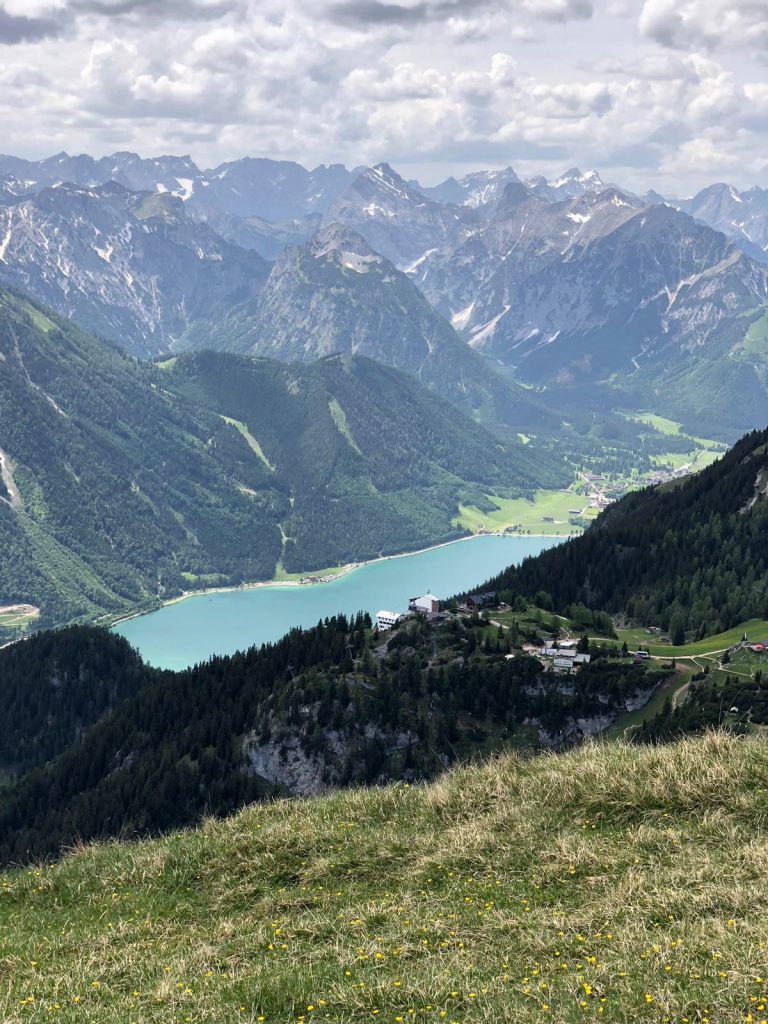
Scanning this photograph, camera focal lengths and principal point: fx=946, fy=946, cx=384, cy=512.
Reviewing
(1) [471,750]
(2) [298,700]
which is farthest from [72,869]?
(2) [298,700]

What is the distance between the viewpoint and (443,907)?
26016 millimetres

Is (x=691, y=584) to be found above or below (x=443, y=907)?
below

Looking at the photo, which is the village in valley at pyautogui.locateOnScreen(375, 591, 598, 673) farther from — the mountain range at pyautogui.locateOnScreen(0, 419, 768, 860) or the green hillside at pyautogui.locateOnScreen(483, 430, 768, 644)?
the green hillside at pyautogui.locateOnScreen(483, 430, 768, 644)

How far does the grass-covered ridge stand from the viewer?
2075 cm

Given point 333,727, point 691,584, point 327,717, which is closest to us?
point 333,727

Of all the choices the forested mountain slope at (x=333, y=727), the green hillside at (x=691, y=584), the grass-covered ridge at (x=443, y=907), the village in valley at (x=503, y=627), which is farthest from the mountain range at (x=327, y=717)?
the grass-covered ridge at (x=443, y=907)

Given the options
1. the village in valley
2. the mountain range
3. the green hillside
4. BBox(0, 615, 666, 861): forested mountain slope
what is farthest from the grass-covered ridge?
the green hillside

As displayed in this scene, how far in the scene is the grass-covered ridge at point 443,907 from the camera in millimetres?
20750

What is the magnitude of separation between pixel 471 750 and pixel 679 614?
67534 millimetres

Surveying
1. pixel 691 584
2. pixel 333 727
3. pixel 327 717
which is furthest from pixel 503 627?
pixel 691 584

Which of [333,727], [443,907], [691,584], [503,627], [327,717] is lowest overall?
[333,727]

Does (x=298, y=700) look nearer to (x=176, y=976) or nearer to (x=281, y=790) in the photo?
(x=281, y=790)

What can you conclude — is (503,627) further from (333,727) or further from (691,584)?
(691,584)

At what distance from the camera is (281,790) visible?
11719 centimetres
